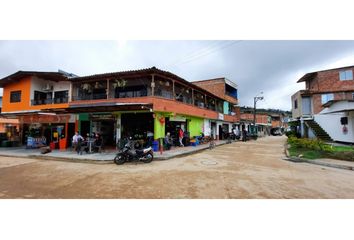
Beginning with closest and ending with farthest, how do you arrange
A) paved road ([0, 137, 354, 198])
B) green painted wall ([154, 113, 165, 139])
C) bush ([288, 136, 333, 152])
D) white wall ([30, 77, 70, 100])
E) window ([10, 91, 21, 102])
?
paved road ([0, 137, 354, 198]), bush ([288, 136, 333, 152]), green painted wall ([154, 113, 165, 139]), white wall ([30, 77, 70, 100]), window ([10, 91, 21, 102])

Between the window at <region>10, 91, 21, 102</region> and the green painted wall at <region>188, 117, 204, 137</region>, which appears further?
the window at <region>10, 91, 21, 102</region>

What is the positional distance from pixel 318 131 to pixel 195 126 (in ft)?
43.3

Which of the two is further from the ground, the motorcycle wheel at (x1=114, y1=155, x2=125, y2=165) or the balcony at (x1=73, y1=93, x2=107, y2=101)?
the balcony at (x1=73, y1=93, x2=107, y2=101)

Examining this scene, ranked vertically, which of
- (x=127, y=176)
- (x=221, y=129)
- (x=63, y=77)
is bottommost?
(x=127, y=176)

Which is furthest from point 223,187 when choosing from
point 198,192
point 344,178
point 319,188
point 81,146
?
point 81,146

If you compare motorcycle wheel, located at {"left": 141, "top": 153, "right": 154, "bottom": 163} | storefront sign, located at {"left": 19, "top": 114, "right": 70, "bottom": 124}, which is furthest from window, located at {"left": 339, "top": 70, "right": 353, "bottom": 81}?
storefront sign, located at {"left": 19, "top": 114, "right": 70, "bottom": 124}

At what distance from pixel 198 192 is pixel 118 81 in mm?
12605

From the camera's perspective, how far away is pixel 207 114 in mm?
21188

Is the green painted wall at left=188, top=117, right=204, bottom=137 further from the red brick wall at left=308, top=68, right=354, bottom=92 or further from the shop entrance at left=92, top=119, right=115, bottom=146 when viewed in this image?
the red brick wall at left=308, top=68, right=354, bottom=92

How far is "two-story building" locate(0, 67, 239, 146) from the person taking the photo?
13.8 meters

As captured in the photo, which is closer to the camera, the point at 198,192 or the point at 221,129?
the point at 198,192

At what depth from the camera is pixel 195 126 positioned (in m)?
19.1

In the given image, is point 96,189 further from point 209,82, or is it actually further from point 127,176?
point 209,82

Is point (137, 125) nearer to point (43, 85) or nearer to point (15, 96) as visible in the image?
point (43, 85)
